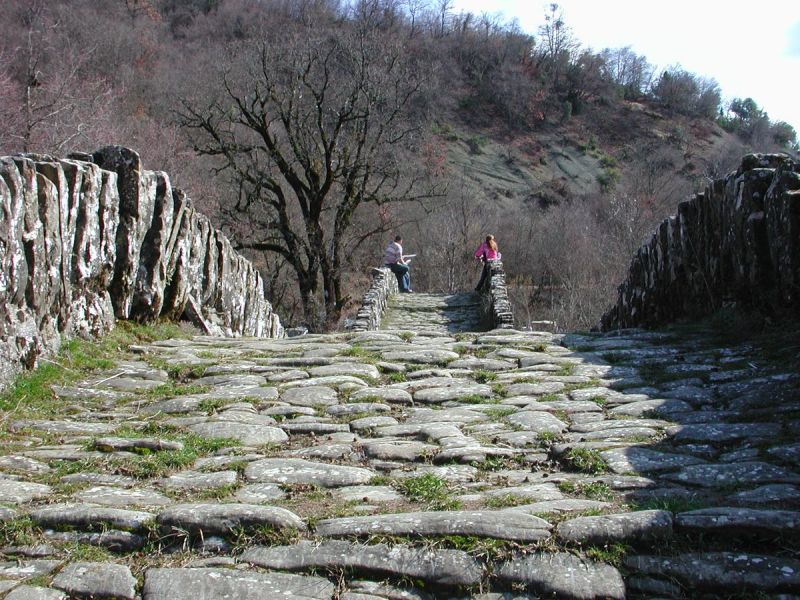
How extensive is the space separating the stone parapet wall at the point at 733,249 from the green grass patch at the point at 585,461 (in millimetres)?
2829

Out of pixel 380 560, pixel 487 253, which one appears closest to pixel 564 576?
pixel 380 560

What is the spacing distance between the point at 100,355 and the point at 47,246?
4.02 ft

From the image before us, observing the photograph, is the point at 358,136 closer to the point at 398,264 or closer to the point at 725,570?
the point at 398,264

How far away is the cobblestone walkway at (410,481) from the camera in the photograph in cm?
340

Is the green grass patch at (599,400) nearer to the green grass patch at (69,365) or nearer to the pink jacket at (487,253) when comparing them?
the green grass patch at (69,365)

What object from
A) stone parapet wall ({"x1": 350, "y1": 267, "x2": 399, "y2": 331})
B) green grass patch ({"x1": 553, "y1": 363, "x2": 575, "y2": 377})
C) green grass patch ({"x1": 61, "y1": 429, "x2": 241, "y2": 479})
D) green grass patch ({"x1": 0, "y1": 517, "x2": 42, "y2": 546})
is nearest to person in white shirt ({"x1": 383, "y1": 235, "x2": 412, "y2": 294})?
stone parapet wall ({"x1": 350, "y1": 267, "x2": 399, "y2": 331})

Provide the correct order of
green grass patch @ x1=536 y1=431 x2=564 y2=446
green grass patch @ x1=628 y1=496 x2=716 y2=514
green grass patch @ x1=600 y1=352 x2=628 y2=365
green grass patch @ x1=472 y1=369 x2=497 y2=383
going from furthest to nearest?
green grass patch @ x1=600 y1=352 x2=628 y2=365 → green grass patch @ x1=472 y1=369 x2=497 y2=383 → green grass patch @ x1=536 y1=431 x2=564 y2=446 → green grass patch @ x1=628 y1=496 x2=716 y2=514

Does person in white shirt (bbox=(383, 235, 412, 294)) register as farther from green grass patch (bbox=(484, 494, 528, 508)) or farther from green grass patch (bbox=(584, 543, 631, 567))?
green grass patch (bbox=(584, 543, 631, 567))

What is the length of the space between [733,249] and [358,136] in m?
25.2

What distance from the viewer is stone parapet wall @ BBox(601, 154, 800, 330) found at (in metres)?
6.81

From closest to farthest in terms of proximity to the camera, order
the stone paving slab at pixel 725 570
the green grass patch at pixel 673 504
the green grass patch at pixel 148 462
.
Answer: the stone paving slab at pixel 725 570
the green grass patch at pixel 673 504
the green grass patch at pixel 148 462

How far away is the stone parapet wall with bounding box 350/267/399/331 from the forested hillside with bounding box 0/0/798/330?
5606 mm

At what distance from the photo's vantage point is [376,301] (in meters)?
18.0

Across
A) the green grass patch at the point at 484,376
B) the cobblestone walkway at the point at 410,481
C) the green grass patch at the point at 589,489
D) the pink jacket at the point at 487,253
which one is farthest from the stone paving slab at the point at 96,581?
the pink jacket at the point at 487,253
